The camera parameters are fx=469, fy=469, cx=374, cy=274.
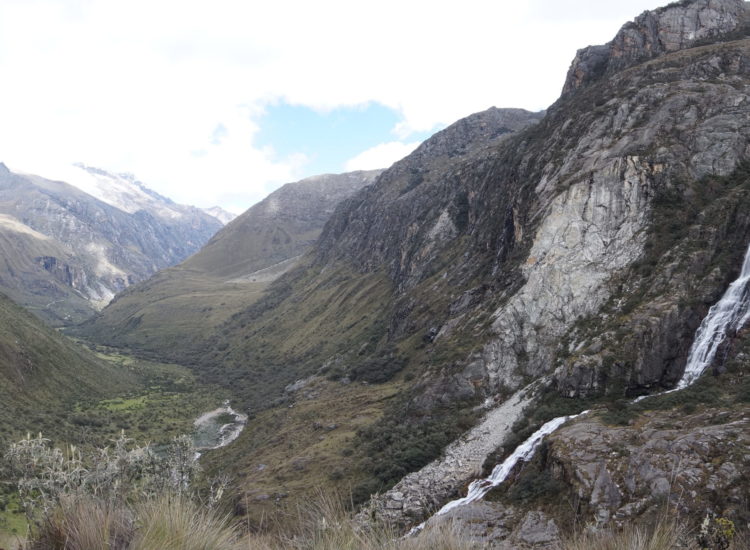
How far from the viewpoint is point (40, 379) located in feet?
247

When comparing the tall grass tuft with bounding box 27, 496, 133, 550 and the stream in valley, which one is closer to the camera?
the tall grass tuft with bounding box 27, 496, 133, 550

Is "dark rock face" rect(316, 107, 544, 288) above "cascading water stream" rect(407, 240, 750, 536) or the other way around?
above

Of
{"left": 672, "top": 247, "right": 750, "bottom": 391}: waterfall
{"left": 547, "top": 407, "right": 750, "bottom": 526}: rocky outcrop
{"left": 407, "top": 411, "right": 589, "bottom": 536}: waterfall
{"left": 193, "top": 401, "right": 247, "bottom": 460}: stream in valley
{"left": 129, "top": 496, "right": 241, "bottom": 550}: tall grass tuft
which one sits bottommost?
{"left": 193, "top": 401, "right": 247, "bottom": 460}: stream in valley

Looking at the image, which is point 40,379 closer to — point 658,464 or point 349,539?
point 658,464

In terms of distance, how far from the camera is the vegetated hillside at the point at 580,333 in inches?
840

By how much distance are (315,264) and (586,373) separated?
14346 centimetres

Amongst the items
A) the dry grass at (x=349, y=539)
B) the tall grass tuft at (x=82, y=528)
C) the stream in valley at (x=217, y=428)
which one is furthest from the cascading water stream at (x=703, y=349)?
the stream in valley at (x=217, y=428)

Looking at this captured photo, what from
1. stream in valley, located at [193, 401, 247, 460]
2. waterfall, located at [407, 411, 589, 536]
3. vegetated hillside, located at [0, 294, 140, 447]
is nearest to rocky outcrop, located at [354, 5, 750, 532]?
waterfall, located at [407, 411, 589, 536]

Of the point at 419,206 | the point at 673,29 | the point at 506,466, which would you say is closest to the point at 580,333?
the point at 506,466

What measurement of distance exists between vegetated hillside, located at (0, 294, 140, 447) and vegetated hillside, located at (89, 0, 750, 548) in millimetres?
24568

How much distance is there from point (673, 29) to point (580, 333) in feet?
182

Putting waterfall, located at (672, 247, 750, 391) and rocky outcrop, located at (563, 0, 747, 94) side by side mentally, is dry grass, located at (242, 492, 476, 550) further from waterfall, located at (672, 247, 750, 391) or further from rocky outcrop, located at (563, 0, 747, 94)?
rocky outcrop, located at (563, 0, 747, 94)

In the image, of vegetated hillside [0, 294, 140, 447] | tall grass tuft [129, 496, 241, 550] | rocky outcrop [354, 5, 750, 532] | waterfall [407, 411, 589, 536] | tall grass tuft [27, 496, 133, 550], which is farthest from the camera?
vegetated hillside [0, 294, 140, 447]

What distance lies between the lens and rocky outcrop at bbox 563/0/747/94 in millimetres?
65125
